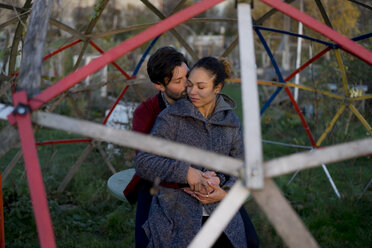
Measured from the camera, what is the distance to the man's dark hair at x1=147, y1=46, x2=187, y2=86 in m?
2.82

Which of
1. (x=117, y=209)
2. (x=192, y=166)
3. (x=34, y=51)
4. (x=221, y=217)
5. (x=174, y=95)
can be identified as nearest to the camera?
(x=221, y=217)

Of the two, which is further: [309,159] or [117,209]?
[117,209]

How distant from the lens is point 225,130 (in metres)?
2.70

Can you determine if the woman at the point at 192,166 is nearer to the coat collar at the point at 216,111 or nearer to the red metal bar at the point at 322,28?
the coat collar at the point at 216,111

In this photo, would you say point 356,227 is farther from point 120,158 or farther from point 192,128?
point 120,158

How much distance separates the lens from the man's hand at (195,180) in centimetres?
249

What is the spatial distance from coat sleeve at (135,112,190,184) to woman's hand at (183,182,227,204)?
0.42ft

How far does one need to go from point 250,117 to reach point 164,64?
1.43m

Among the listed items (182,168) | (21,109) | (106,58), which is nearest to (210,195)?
(182,168)

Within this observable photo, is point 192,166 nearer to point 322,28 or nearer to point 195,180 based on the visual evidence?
point 195,180

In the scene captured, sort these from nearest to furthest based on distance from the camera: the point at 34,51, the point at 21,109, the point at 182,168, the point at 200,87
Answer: the point at 21,109 → the point at 34,51 → the point at 182,168 → the point at 200,87

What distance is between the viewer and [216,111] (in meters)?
2.69

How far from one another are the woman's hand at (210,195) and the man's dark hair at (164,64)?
2.53 feet

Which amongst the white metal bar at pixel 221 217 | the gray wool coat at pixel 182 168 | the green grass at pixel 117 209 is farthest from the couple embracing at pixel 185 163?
the green grass at pixel 117 209
